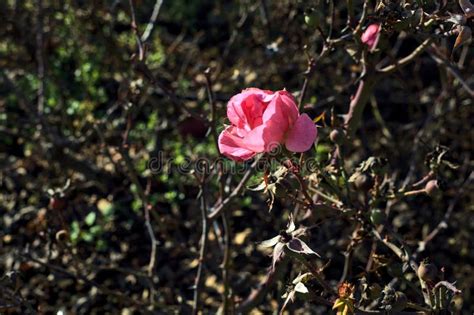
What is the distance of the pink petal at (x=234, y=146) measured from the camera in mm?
1361

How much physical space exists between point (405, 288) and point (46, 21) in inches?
102

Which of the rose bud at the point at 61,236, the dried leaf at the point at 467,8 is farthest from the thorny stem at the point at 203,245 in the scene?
the dried leaf at the point at 467,8

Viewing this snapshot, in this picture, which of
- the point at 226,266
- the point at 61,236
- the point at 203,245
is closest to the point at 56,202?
the point at 61,236

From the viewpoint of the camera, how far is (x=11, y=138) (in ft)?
11.8

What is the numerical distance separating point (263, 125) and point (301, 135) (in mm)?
96

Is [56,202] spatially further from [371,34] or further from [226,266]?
[371,34]

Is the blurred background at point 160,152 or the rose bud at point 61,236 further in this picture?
the blurred background at point 160,152

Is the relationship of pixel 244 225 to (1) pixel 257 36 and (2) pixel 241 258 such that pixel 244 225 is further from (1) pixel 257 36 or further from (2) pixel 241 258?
(1) pixel 257 36

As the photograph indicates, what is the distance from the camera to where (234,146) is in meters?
1.38

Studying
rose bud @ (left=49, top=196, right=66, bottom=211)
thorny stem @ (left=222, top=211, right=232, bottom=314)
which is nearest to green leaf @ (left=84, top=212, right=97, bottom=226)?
rose bud @ (left=49, top=196, right=66, bottom=211)

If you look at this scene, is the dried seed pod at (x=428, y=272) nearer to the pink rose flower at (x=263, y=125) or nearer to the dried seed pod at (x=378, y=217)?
the dried seed pod at (x=378, y=217)

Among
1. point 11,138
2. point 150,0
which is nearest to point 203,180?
point 11,138

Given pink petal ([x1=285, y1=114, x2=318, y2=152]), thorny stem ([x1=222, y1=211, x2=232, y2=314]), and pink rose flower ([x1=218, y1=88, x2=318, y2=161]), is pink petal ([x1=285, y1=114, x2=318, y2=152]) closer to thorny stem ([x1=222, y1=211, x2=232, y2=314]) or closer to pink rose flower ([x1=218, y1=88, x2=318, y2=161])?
pink rose flower ([x1=218, y1=88, x2=318, y2=161])

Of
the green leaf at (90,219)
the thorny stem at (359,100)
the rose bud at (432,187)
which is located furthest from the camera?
the green leaf at (90,219)
